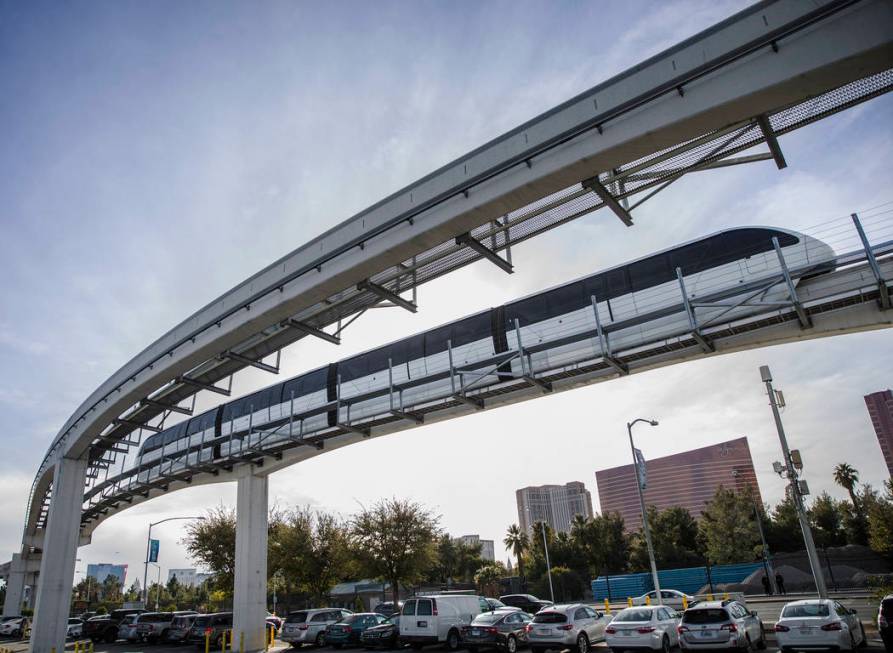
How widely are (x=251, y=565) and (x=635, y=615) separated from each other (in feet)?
53.4

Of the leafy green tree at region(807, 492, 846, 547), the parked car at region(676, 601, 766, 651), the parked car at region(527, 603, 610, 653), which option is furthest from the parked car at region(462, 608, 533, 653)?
the leafy green tree at region(807, 492, 846, 547)

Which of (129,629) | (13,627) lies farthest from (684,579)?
(13,627)

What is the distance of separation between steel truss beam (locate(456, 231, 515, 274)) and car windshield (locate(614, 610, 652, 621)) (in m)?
10.2

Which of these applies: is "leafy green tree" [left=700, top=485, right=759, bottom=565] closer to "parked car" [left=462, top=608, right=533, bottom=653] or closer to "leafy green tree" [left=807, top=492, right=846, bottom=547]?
"leafy green tree" [left=807, top=492, right=846, bottom=547]

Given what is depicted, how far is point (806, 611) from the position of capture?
553 inches

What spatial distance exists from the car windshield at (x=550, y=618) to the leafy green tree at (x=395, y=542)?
20.1 m

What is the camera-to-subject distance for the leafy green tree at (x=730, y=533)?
174ft

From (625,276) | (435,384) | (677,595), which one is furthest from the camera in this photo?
(677,595)

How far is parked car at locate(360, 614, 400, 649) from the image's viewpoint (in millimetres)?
20781

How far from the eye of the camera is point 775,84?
8.15 m

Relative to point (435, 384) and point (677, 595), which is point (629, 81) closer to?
point (435, 384)

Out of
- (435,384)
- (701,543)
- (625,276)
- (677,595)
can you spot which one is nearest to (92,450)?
(435,384)

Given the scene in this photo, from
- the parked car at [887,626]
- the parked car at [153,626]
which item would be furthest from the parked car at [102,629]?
the parked car at [887,626]

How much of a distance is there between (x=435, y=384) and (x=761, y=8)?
44.4 ft
